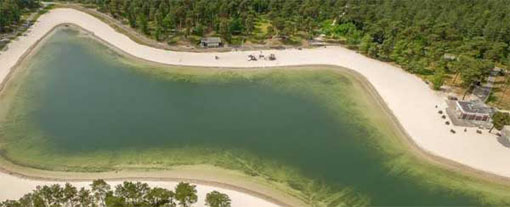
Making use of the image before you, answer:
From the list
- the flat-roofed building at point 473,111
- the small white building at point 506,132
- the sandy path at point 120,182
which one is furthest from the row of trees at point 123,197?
the small white building at point 506,132

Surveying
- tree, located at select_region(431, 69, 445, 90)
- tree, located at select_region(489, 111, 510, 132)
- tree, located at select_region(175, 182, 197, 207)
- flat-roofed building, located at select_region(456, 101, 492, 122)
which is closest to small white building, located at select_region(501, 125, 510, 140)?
tree, located at select_region(489, 111, 510, 132)

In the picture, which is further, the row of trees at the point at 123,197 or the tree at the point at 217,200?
the tree at the point at 217,200

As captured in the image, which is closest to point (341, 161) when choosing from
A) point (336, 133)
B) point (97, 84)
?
point (336, 133)

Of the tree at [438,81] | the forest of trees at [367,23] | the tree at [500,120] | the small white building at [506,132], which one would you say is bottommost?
the small white building at [506,132]

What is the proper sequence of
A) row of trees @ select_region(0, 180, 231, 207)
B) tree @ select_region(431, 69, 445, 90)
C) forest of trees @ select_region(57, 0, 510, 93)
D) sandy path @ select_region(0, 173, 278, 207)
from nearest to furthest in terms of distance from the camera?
row of trees @ select_region(0, 180, 231, 207) → sandy path @ select_region(0, 173, 278, 207) → tree @ select_region(431, 69, 445, 90) → forest of trees @ select_region(57, 0, 510, 93)

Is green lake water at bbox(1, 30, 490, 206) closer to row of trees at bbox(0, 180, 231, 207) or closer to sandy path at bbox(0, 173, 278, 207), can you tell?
sandy path at bbox(0, 173, 278, 207)

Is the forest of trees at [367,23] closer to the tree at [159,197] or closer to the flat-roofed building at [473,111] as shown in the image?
the flat-roofed building at [473,111]
